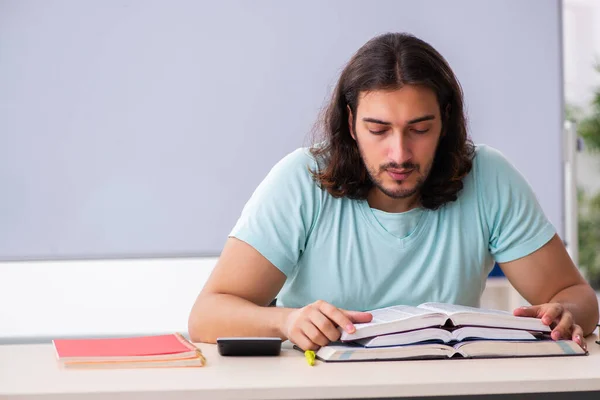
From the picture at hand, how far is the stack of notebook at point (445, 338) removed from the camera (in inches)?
54.0

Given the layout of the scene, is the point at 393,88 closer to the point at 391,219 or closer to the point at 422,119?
the point at 422,119

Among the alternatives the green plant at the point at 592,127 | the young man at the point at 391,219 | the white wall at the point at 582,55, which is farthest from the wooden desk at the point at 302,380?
the white wall at the point at 582,55

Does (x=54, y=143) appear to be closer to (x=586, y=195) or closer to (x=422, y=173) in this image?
(x=422, y=173)

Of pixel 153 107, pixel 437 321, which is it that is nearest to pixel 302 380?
pixel 437 321

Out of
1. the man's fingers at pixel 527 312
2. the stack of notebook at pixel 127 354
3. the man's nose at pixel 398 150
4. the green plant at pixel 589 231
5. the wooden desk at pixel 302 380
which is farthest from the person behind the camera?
the green plant at pixel 589 231

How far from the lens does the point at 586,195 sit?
24.7ft

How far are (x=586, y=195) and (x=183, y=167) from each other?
5.19 metres

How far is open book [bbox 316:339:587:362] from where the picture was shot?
1.36 m

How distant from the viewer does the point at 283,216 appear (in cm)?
180

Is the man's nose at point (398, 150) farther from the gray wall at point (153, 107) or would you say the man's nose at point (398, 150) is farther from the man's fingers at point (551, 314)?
the gray wall at point (153, 107)

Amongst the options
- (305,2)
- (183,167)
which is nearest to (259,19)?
(305,2)

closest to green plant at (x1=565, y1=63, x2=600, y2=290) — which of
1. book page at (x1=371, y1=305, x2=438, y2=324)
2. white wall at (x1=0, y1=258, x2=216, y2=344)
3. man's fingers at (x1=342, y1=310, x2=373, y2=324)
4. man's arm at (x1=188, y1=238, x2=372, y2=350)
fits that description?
white wall at (x1=0, y1=258, x2=216, y2=344)

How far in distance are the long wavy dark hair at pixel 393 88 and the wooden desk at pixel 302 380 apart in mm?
569

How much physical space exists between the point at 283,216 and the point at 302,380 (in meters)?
0.64
